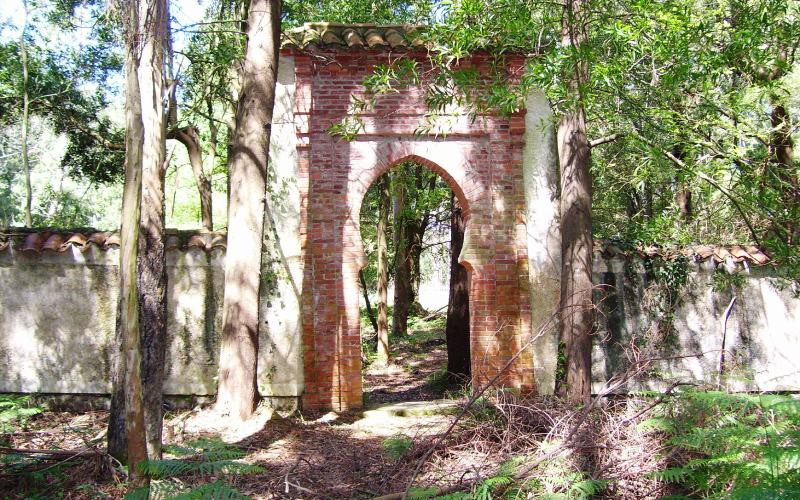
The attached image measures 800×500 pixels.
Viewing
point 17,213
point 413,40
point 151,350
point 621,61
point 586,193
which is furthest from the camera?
point 17,213

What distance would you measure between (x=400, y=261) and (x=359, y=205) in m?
7.65

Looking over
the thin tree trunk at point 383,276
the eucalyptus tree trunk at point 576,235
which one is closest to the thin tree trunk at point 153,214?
the eucalyptus tree trunk at point 576,235

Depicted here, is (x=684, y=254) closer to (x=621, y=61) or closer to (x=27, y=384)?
(x=621, y=61)

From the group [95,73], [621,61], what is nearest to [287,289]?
[621,61]

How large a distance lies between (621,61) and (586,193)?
65.4 inches

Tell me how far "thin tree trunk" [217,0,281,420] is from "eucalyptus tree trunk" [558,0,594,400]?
148 inches

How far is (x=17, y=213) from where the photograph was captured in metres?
24.7

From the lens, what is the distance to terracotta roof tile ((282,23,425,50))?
8.89m

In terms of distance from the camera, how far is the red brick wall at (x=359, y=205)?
9008 millimetres

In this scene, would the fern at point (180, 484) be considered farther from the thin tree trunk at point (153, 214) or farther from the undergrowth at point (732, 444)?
the undergrowth at point (732, 444)

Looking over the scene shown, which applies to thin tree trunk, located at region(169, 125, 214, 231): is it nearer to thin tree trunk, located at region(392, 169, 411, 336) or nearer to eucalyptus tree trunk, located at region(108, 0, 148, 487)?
thin tree trunk, located at region(392, 169, 411, 336)

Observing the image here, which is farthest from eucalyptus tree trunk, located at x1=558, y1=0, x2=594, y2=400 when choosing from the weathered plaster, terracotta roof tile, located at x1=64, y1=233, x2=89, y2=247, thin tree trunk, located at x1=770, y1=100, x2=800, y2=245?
terracotta roof tile, located at x1=64, y1=233, x2=89, y2=247

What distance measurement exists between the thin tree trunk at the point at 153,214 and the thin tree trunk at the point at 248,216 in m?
1.45

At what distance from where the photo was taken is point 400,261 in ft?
55.2
